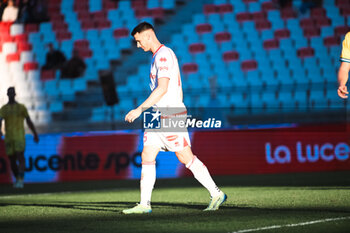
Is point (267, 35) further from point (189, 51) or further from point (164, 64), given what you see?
point (164, 64)

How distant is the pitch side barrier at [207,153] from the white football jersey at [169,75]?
28.5ft

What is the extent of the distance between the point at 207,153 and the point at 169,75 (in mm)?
9062

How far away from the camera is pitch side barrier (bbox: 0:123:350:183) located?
14781 millimetres

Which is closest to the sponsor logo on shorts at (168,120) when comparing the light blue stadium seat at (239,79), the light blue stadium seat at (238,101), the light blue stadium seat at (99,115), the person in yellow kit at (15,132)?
the person in yellow kit at (15,132)

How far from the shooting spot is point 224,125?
16.2 metres

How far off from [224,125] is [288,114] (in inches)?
63.4

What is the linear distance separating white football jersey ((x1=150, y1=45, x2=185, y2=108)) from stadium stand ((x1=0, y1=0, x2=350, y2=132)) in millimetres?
9865

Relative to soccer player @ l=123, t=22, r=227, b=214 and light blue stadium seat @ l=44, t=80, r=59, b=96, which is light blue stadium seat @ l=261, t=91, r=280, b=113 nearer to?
light blue stadium seat @ l=44, t=80, r=59, b=96

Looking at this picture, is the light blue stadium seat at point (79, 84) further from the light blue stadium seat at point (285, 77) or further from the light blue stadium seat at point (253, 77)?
the light blue stadium seat at point (285, 77)

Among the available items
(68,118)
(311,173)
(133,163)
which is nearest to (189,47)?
(68,118)

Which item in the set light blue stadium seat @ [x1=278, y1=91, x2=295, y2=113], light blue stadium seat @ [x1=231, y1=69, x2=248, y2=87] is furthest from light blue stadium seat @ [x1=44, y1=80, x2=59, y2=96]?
light blue stadium seat @ [x1=278, y1=91, x2=295, y2=113]

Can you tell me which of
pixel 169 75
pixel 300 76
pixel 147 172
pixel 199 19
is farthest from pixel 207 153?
pixel 169 75

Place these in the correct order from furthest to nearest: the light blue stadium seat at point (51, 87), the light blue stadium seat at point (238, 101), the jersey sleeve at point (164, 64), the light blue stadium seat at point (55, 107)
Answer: the light blue stadium seat at point (51, 87) → the light blue stadium seat at point (55, 107) → the light blue stadium seat at point (238, 101) → the jersey sleeve at point (164, 64)

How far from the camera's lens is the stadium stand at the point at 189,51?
18.0 m
